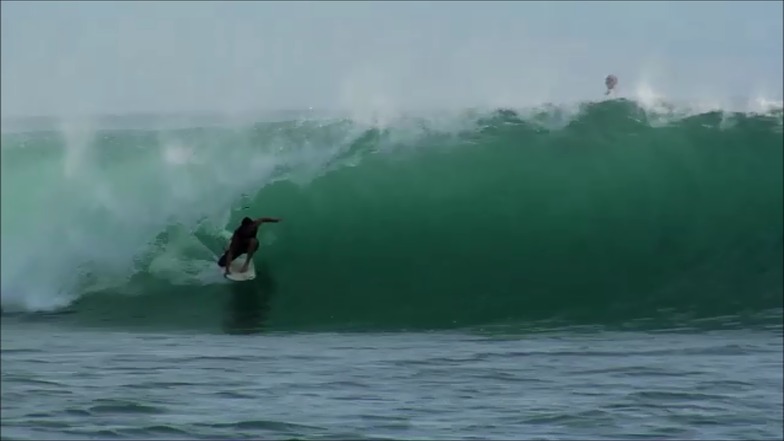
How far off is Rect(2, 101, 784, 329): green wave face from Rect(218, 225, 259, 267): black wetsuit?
1.01ft

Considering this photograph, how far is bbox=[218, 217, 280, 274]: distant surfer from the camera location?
13.3 meters

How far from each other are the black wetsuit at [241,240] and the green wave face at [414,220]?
309 millimetres

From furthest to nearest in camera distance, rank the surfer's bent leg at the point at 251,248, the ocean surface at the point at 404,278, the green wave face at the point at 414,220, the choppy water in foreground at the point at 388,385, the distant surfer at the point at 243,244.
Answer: the green wave face at the point at 414,220
the surfer's bent leg at the point at 251,248
the distant surfer at the point at 243,244
the ocean surface at the point at 404,278
the choppy water in foreground at the point at 388,385

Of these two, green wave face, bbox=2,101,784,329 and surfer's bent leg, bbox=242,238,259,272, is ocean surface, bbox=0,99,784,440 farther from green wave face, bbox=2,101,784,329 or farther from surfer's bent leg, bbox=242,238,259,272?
surfer's bent leg, bbox=242,238,259,272

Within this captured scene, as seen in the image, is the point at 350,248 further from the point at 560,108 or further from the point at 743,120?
the point at 743,120

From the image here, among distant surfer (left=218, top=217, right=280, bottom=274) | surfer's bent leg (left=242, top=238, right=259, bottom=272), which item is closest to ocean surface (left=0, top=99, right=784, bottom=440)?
distant surfer (left=218, top=217, right=280, bottom=274)

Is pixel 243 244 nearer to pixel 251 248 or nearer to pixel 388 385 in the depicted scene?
pixel 251 248

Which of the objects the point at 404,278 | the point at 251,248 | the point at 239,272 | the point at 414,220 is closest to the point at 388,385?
the point at 251,248

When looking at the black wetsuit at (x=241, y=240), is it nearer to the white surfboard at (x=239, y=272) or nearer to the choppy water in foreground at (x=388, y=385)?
the white surfboard at (x=239, y=272)

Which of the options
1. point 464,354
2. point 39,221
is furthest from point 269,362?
point 39,221

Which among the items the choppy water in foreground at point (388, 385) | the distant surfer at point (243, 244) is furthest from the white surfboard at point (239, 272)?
the choppy water in foreground at point (388, 385)

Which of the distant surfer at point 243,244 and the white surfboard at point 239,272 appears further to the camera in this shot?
the white surfboard at point 239,272

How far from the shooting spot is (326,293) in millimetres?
14266

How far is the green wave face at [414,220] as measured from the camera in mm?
13602
